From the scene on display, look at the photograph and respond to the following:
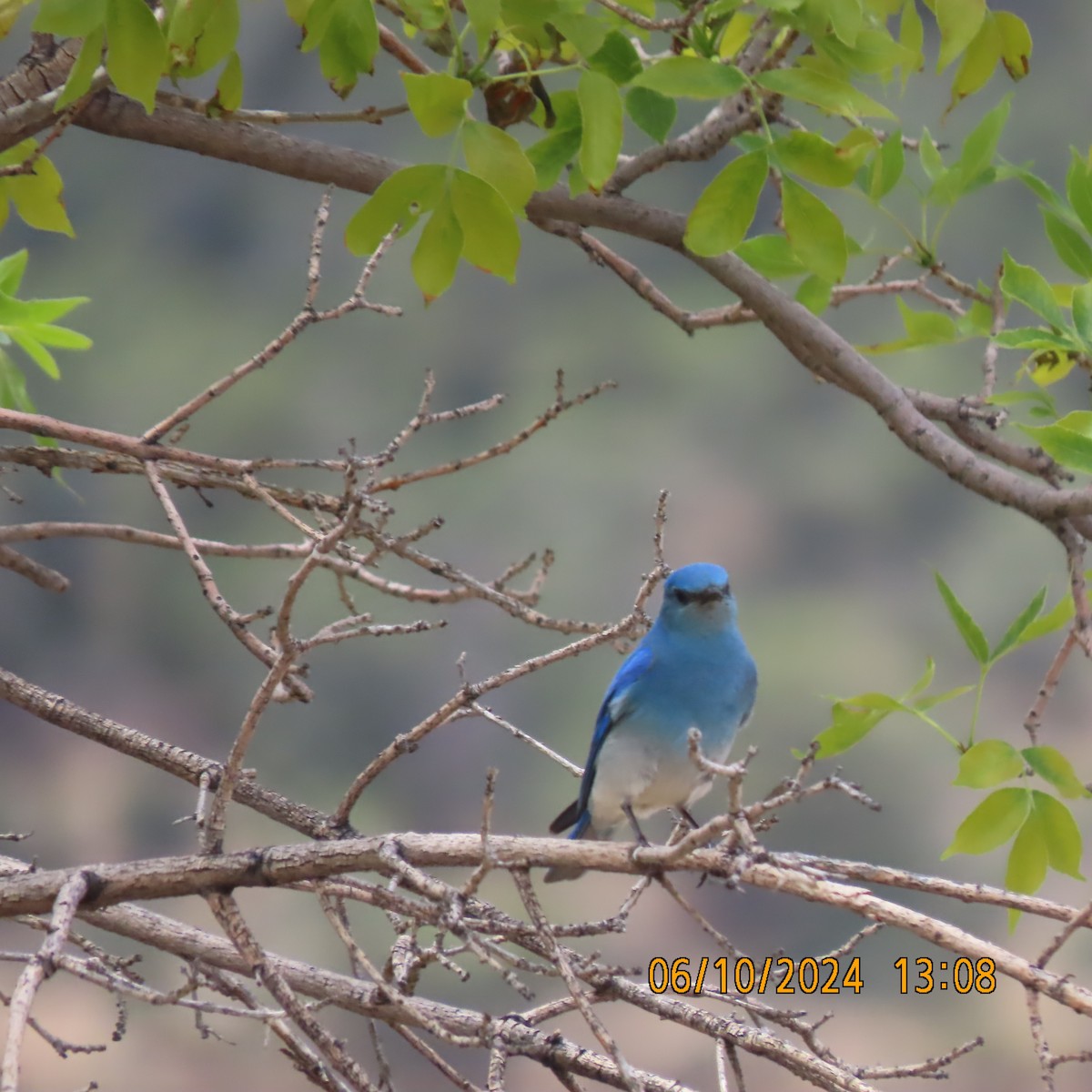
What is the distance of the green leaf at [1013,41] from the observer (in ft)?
4.41

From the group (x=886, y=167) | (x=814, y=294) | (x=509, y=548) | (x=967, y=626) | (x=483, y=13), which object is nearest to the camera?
(x=483, y=13)

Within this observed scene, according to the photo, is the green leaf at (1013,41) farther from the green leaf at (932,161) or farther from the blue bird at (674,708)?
the blue bird at (674,708)

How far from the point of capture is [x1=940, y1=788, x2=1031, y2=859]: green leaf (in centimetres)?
110

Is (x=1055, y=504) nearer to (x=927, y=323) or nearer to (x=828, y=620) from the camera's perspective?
(x=927, y=323)

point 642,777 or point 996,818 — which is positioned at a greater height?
point 642,777

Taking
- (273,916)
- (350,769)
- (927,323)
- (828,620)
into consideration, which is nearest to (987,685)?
(828,620)

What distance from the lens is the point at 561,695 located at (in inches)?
157

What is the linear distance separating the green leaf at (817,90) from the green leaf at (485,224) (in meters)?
0.26

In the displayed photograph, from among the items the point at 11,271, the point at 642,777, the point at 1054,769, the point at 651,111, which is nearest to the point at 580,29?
the point at 651,111

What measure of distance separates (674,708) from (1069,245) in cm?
85

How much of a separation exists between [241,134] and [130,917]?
33.6 inches
